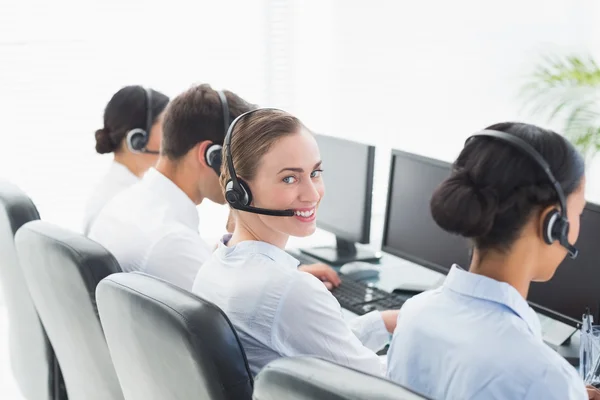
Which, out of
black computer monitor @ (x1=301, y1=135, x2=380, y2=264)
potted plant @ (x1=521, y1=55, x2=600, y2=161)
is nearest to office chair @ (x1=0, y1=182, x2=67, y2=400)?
black computer monitor @ (x1=301, y1=135, x2=380, y2=264)

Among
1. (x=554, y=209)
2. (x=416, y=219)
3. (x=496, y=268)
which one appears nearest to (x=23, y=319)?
(x=416, y=219)

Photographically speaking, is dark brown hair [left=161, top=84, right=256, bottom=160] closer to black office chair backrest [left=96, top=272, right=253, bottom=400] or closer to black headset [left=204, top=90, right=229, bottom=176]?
black headset [left=204, top=90, right=229, bottom=176]

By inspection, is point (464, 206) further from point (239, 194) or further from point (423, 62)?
point (423, 62)

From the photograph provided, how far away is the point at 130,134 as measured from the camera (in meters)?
2.76

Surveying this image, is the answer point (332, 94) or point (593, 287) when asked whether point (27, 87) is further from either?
point (593, 287)

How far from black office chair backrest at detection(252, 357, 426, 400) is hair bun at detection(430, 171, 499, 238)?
0.36 meters

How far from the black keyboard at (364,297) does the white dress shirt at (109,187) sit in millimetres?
867

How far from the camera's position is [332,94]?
482cm

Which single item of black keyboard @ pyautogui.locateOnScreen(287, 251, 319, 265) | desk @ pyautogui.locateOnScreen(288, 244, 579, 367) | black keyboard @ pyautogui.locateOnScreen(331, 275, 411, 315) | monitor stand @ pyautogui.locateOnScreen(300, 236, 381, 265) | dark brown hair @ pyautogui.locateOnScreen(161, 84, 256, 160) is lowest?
black keyboard @ pyautogui.locateOnScreen(287, 251, 319, 265)

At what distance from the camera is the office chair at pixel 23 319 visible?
2.25m

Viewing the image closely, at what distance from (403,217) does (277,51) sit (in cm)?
217

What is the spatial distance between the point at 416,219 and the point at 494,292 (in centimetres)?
131

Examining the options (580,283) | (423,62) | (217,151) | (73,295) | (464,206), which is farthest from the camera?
(423,62)

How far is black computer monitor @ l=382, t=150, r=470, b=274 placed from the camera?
247 cm
